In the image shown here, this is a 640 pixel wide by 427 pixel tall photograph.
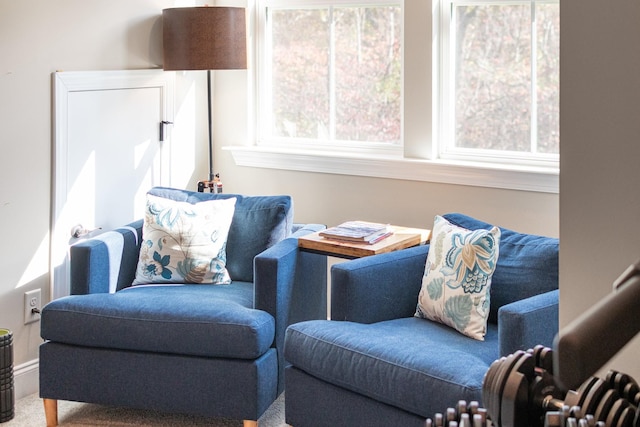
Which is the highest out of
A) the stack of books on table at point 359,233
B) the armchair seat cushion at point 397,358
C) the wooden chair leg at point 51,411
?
the stack of books on table at point 359,233

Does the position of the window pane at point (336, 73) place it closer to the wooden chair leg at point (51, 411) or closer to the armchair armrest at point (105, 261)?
the armchair armrest at point (105, 261)

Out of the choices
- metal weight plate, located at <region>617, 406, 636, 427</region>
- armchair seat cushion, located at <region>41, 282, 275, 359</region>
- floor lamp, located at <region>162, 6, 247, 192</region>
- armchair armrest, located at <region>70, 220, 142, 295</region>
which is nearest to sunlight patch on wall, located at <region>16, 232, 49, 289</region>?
armchair armrest, located at <region>70, 220, 142, 295</region>

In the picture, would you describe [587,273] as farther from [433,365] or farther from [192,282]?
[192,282]

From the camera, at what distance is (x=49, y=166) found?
12.4 ft

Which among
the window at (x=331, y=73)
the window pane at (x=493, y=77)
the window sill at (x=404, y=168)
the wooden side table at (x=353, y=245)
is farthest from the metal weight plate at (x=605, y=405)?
the window at (x=331, y=73)

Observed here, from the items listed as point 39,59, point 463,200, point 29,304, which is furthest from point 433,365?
point 39,59

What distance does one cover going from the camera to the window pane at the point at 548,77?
Result: 143 inches

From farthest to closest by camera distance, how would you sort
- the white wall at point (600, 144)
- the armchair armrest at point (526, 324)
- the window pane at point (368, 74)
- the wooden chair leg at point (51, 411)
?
the window pane at point (368, 74) → the wooden chair leg at point (51, 411) → the armchair armrest at point (526, 324) → the white wall at point (600, 144)

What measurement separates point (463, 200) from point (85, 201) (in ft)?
5.49

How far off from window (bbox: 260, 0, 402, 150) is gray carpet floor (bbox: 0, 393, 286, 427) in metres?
1.43

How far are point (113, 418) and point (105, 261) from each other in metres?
0.62

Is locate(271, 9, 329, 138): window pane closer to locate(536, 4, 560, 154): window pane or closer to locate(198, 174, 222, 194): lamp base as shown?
locate(198, 174, 222, 194): lamp base

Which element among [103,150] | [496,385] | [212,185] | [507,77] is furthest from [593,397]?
[212,185]

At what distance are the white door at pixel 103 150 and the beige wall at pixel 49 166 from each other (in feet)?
0.17
